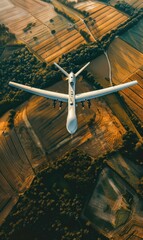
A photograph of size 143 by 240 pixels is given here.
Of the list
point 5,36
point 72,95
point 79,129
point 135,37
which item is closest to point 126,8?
point 135,37

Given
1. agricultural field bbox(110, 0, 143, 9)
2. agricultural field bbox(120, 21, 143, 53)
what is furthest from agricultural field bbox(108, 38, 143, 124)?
agricultural field bbox(110, 0, 143, 9)

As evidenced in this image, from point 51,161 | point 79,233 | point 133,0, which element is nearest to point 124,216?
point 79,233

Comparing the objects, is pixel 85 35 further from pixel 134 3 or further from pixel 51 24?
pixel 134 3

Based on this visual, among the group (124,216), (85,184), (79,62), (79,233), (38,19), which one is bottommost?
(124,216)

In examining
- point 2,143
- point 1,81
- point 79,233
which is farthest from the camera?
point 1,81

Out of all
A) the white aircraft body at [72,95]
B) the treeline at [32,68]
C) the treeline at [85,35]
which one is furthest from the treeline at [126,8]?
the white aircraft body at [72,95]

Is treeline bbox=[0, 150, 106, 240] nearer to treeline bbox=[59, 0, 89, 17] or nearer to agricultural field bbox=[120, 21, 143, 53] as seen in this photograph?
agricultural field bbox=[120, 21, 143, 53]

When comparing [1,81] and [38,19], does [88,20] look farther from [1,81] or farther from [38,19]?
[1,81]

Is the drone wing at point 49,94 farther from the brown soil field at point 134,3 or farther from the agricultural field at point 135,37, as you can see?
the brown soil field at point 134,3
